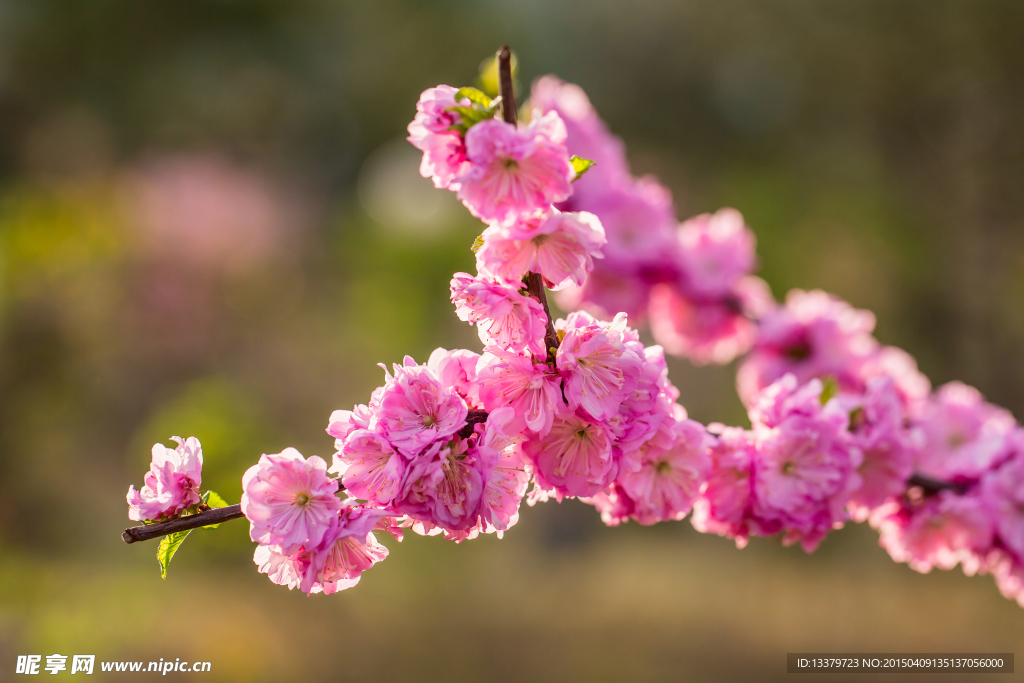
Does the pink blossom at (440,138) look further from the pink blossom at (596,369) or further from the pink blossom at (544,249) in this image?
the pink blossom at (596,369)

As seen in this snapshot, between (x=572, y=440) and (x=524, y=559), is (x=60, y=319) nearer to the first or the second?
(x=524, y=559)

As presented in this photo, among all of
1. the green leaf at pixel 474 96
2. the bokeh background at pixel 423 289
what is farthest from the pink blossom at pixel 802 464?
the bokeh background at pixel 423 289

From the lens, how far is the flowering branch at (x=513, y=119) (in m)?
0.49

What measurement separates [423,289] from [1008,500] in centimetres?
405

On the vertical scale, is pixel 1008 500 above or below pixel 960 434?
below

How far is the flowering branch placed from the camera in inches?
19.3

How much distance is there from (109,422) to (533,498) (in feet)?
13.8

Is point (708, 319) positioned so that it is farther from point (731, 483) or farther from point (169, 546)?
point (169, 546)

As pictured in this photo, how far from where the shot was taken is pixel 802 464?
26.9 inches

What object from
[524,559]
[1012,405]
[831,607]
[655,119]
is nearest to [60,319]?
[524,559]

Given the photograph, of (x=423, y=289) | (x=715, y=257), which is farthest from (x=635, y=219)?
(x=423, y=289)

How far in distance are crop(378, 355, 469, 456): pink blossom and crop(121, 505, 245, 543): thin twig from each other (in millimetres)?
152

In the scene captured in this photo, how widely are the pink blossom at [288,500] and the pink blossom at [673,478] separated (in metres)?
0.29

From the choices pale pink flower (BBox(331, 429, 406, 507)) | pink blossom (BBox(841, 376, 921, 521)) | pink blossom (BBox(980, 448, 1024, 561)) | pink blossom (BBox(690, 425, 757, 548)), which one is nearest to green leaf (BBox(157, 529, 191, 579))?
pale pink flower (BBox(331, 429, 406, 507))
